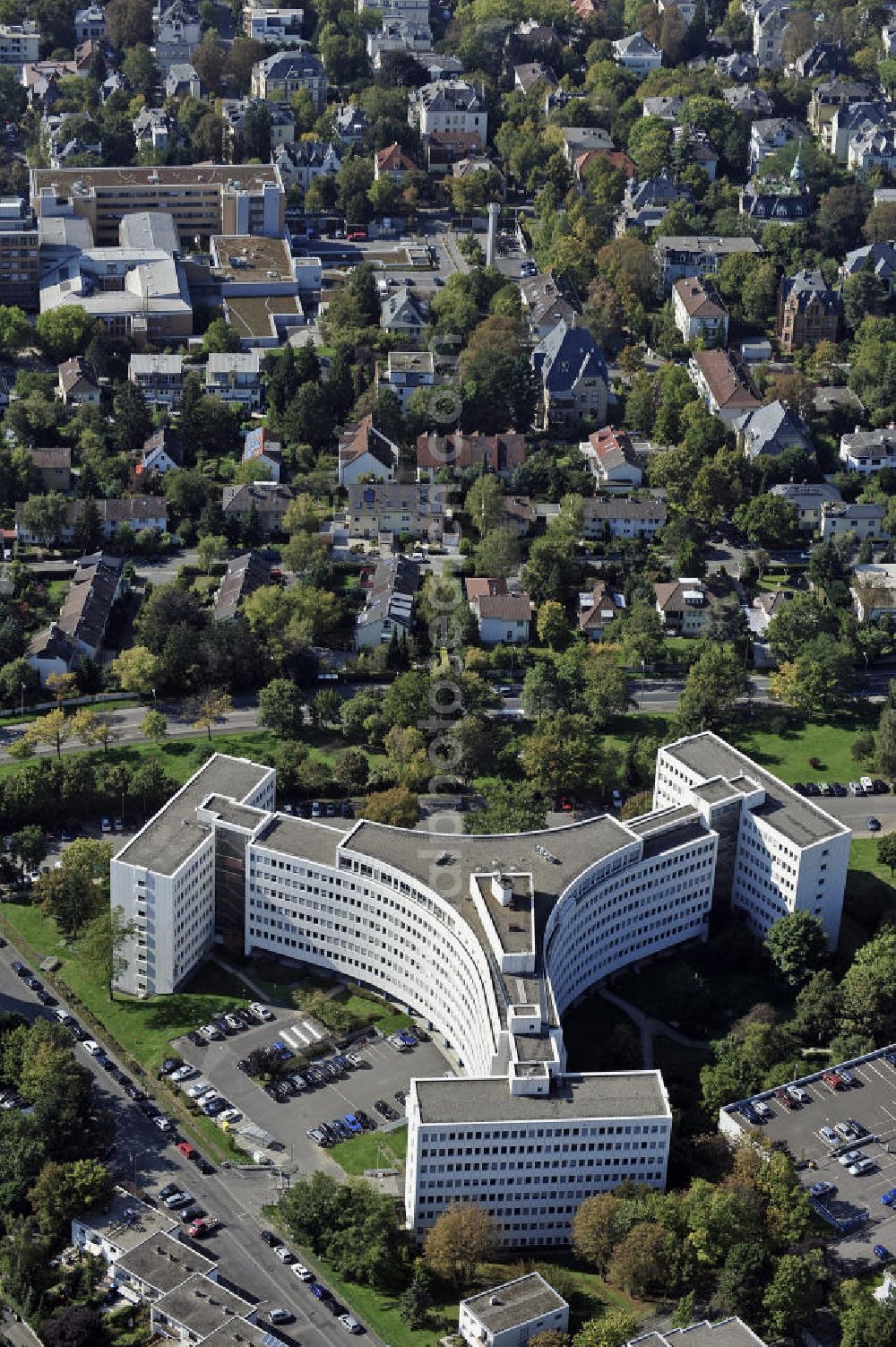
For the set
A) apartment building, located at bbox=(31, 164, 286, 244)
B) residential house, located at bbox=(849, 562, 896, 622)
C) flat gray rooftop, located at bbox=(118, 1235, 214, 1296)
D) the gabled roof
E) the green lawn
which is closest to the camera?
flat gray rooftop, located at bbox=(118, 1235, 214, 1296)

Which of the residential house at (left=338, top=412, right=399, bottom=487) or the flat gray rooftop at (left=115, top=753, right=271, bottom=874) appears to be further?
the residential house at (left=338, top=412, right=399, bottom=487)

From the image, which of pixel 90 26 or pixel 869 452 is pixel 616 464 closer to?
pixel 869 452

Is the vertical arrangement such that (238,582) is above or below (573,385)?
below

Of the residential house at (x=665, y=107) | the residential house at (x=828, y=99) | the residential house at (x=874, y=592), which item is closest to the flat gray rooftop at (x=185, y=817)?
the residential house at (x=874, y=592)

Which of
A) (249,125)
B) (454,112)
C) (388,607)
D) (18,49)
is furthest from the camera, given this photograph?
(18,49)

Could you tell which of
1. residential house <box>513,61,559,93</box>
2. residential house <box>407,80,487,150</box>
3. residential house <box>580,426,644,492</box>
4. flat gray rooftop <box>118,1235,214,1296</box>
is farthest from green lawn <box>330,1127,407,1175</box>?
residential house <box>513,61,559,93</box>

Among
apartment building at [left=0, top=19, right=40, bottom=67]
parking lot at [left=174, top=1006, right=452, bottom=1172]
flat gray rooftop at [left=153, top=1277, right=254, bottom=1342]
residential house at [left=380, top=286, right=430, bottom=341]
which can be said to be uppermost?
apartment building at [left=0, top=19, right=40, bottom=67]

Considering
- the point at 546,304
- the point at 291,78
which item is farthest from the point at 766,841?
the point at 291,78

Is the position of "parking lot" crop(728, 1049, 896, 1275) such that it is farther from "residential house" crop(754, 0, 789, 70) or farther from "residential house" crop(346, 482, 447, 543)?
"residential house" crop(754, 0, 789, 70)
